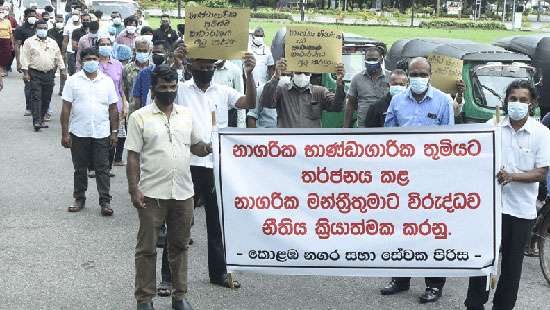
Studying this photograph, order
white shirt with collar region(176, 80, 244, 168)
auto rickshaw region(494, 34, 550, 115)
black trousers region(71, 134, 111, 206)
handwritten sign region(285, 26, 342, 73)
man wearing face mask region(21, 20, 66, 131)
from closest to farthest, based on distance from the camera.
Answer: white shirt with collar region(176, 80, 244, 168) < handwritten sign region(285, 26, 342, 73) < black trousers region(71, 134, 111, 206) < auto rickshaw region(494, 34, 550, 115) < man wearing face mask region(21, 20, 66, 131)

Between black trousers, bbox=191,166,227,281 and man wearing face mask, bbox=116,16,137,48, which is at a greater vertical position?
man wearing face mask, bbox=116,16,137,48

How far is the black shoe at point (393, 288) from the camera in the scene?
689cm

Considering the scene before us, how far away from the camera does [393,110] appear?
6977mm

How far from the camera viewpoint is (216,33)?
698 centimetres

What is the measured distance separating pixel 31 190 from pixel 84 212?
1.34 meters

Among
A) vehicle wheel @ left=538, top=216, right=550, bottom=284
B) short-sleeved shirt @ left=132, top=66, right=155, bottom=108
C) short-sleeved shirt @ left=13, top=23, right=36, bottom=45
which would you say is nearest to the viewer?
vehicle wheel @ left=538, top=216, right=550, bottom=284

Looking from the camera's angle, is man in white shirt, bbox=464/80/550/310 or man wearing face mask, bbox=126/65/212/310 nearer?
man in white shirt, bbox=464/80/550/310

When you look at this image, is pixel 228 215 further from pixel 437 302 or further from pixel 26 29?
pixel 26 29

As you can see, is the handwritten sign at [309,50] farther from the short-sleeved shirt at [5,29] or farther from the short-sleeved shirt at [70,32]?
the short-sleeved shirt at [5,29]

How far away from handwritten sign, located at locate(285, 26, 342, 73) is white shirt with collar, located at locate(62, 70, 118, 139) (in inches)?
94.3

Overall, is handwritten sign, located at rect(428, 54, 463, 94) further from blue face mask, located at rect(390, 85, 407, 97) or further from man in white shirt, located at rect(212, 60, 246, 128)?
man in white shirt, located at rect(212, 60, 246, 128)

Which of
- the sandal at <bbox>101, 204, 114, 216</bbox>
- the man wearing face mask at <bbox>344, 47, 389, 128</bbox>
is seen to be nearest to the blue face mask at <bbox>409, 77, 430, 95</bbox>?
the man wearing face mask at <bbox>344, 47, 389, 128</bbox>

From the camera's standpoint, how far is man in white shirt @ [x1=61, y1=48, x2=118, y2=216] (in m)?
9.34

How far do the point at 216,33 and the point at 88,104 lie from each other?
9.45 ft
